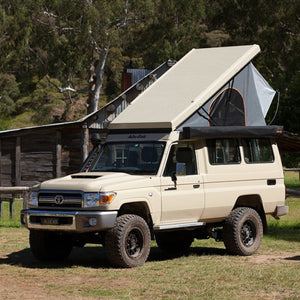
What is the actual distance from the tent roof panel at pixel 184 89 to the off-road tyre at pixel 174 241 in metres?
2.26

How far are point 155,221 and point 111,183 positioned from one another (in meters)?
1.05

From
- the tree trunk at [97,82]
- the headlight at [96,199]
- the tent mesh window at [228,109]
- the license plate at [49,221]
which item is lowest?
the license plate at [49,221]

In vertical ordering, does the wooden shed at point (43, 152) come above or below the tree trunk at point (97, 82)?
below

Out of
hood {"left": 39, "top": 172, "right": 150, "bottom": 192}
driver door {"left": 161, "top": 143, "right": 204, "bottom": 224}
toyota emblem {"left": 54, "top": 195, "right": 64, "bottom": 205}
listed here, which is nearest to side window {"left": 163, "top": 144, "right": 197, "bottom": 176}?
driver door {"left": 161, "top": 143, "right": 204, "bottom": 224}

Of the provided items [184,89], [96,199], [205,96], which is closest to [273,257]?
[205,96]

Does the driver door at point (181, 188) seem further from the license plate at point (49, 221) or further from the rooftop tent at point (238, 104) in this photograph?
the license plate at point (49, 221)

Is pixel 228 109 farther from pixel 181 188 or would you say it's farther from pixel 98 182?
pixel 98 182

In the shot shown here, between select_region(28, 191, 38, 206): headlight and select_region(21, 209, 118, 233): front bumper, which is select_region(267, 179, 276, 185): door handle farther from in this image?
select_region(28, 191, 38, 206): headlight

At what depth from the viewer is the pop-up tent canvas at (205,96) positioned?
11844 millimetres

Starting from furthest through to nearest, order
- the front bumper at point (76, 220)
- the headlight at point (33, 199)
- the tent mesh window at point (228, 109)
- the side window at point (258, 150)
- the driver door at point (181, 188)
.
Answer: the side window at point (258, 150) < the tent mesh window at point (228, 109) < the driver door at point (181, 188) < the headlight at point (33, 199) < the front bumper at point (76, 220)

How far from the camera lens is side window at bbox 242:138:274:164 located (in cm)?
1280

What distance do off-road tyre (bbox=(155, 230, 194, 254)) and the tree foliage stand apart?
34.1 m

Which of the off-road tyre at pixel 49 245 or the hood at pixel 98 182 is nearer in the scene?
the hood at pixel 98 182

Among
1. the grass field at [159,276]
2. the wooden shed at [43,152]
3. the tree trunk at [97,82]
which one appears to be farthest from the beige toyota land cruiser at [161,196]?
the tree trunk at [97,82]
